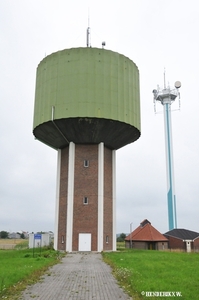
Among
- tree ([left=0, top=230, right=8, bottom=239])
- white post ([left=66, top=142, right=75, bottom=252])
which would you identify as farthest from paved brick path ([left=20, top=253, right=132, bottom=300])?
tree ([left=0, top=230, right=8, bottom=239])

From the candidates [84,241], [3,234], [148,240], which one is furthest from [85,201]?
[3,234]

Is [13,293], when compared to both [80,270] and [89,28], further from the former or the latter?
[89,28]

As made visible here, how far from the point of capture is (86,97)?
2409 centimetres

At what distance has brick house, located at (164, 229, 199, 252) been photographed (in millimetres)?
39000

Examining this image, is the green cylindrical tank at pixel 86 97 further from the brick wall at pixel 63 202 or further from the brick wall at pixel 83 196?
the brick wall at pixel 63 202

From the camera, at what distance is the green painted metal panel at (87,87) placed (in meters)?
24.0

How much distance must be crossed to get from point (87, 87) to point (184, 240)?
23.8 meters

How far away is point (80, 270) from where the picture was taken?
1433 cm

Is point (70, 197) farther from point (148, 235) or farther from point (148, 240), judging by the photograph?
point (148, 235)

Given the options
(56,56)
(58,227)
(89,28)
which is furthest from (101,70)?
(58,227)

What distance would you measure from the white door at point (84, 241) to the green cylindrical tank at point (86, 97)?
24.5ft

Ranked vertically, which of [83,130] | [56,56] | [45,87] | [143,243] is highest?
[56,56]

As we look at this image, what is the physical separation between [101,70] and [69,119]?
4596 mm

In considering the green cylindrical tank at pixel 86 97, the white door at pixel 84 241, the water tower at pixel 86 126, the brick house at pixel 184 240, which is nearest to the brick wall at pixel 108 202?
the water tower at pixel 86 126
